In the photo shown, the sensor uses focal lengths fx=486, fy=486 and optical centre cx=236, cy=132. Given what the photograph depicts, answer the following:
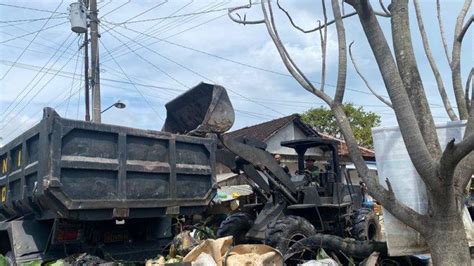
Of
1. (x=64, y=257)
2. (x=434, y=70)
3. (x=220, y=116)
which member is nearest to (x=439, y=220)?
(x=434, y=70)

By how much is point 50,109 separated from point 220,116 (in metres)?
2.15

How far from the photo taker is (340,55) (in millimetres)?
4555

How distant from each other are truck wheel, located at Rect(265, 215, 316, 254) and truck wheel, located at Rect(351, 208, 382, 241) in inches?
61.7

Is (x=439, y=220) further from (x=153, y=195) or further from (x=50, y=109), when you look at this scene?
(x=50, y=109)

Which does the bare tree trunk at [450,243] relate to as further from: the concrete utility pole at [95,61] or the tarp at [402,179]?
the concrete utility pole at [95,61]

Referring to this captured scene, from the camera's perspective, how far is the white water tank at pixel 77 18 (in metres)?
14.9

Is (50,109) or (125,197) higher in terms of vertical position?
(50,109)

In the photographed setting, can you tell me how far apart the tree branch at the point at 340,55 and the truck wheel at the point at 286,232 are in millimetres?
2633

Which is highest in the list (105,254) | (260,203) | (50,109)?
(50,109)

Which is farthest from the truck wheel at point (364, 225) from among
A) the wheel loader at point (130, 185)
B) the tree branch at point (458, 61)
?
the tree branch at point (458, 61)

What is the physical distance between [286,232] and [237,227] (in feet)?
4.61

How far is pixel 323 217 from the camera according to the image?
320 inches

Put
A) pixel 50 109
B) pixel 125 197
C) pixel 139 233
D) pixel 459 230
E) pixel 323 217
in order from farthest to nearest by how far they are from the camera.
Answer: pixel 323 217
pixel 139 233
pixel 125 197
pixel 50 109
pixel 459 230

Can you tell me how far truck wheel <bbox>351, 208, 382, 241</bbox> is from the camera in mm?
8172
